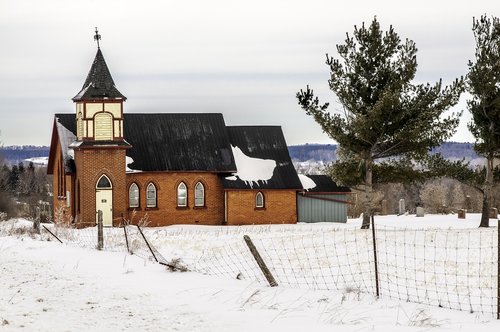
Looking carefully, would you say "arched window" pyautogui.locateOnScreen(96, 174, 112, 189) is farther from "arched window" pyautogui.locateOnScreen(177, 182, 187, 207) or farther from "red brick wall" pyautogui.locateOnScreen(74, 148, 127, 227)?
"arched window" pyautogui.locateOnScreen(177, 182, 187, 207)

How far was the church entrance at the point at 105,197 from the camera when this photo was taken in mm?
43562

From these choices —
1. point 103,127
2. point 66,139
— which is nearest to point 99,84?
point 103,127

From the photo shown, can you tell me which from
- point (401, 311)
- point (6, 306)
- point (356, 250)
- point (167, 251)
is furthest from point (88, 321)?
point (356, 250)

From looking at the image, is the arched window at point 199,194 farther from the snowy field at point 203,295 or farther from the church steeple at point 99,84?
the snowy field at point 203,295

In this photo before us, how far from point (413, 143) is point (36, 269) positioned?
76.6 feet

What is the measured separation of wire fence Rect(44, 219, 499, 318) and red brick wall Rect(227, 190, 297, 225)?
1604 cm

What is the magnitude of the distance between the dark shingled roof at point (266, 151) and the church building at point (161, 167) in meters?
0.06

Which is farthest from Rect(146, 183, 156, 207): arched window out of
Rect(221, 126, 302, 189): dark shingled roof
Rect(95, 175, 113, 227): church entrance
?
Rect(221, 126, 302, 189): dark shingled roof

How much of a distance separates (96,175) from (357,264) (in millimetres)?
25562

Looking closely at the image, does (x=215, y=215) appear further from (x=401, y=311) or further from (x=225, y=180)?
(x=401, y=311)

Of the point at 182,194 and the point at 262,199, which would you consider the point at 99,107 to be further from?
the point at 262,199

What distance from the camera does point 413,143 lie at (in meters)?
38.7

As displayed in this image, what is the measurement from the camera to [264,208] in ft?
153

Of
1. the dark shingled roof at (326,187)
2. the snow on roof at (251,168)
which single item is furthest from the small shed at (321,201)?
the snow on roof at (251,168)
